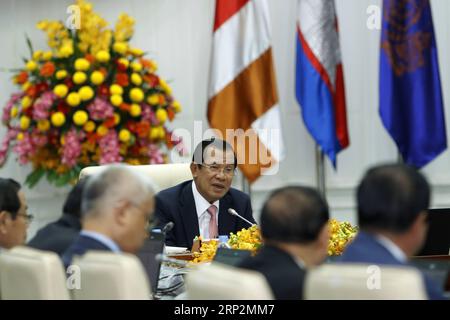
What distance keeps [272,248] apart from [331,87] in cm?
444

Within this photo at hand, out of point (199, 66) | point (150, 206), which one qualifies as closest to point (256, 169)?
point (199, 66)

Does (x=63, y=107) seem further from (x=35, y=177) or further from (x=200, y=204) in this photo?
(x=200, y=204)

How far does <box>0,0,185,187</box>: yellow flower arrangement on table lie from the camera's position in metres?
6.42

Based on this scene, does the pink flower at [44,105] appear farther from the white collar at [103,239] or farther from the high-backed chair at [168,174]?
the white collar at [103,239]

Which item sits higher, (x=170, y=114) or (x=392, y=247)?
(x=170, y=114)

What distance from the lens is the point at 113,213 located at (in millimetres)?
2650

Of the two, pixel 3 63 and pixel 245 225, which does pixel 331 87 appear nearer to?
pixel 245 225

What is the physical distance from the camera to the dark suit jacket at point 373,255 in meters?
2.34

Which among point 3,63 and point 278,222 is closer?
point 278,222

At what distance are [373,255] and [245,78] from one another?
15.1 feet

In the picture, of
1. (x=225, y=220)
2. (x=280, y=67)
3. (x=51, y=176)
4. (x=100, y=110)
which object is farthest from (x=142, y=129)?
(x=225, y=220)

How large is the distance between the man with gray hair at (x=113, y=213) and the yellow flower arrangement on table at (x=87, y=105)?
370 centimetres

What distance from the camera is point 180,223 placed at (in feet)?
16.5
